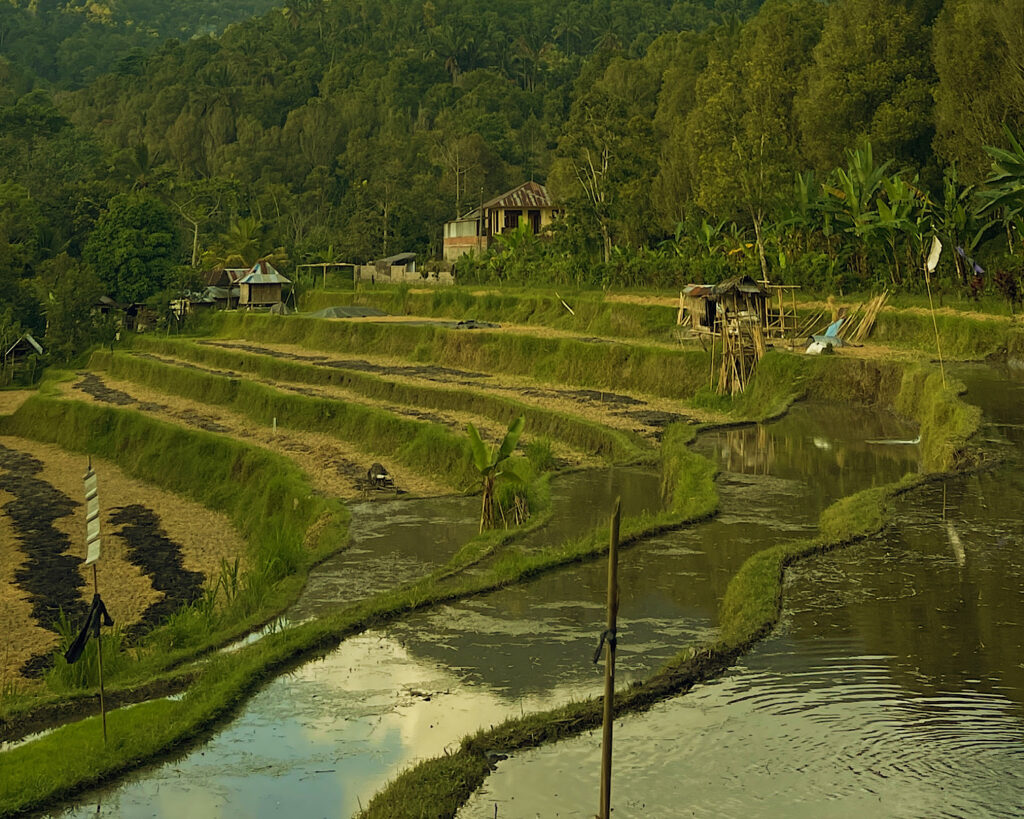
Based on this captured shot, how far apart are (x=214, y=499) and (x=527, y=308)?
59.9 feet

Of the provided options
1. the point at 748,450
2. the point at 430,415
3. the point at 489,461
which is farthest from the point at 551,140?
the point at 489,461

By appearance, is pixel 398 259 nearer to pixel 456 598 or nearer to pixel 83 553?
pixel 83 553

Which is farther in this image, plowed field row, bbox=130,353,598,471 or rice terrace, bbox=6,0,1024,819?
plowed field row, bbox=130,353,598,471

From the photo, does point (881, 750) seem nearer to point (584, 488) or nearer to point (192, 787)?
point (192, 787)

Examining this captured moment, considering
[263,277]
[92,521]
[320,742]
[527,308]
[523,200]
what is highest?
[523,200]

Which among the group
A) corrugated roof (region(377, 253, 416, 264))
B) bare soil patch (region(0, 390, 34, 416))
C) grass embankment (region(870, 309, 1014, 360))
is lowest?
bare soil patch (region(0, 390, 34, 416))

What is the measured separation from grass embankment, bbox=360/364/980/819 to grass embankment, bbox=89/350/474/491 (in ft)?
18.8

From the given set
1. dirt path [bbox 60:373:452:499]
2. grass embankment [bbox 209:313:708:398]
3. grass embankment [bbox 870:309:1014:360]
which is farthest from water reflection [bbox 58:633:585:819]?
grass embankment [bbox 209:313:708:398]

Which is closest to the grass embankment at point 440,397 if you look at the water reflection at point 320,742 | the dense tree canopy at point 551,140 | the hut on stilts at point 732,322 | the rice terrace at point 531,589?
the rice terrace at point 531,589

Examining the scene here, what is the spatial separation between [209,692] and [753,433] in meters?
13.4

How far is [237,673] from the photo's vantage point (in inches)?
394

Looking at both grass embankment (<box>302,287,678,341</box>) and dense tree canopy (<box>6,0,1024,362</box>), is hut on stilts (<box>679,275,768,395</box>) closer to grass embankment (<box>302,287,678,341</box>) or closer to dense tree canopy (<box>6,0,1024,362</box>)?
grass embankment (<box>302,287,678,341</box>)

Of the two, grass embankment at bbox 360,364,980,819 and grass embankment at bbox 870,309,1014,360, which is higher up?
grass embankment at bbox 870,309,1014,360

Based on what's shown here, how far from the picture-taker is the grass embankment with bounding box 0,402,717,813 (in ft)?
27.0
